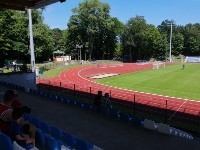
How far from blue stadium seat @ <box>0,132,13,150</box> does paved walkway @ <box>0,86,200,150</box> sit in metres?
4.76

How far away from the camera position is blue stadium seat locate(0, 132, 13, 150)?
24.0 ft

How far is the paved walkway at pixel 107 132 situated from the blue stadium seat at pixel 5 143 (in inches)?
187

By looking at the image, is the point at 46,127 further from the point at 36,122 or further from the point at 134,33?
the point at 134,33

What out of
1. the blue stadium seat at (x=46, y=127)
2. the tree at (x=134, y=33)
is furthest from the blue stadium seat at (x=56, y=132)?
the tree at (x=134, y=33)

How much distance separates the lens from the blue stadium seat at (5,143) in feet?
24.0


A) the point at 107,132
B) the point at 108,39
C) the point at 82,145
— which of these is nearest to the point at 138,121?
the point at 107,132

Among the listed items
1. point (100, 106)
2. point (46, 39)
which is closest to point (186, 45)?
point (46, 39)

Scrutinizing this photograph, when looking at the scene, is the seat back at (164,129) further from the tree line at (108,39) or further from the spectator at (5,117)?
the tree line at (108,39)

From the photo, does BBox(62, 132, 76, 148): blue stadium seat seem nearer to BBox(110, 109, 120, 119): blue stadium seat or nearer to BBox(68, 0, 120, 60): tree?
BBox(110, 109, 120, 119): blue stadium seat

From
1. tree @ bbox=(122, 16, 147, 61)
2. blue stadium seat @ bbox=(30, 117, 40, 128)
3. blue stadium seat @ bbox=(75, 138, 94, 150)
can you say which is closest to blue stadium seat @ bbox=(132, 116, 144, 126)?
blue stadium seat @ bbox=(30, 117, 40, 128)

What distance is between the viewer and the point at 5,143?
7555 mm

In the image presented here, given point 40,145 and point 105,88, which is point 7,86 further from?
point 40,145

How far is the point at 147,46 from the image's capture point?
11588cm

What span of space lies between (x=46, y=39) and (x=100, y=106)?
192 feet
